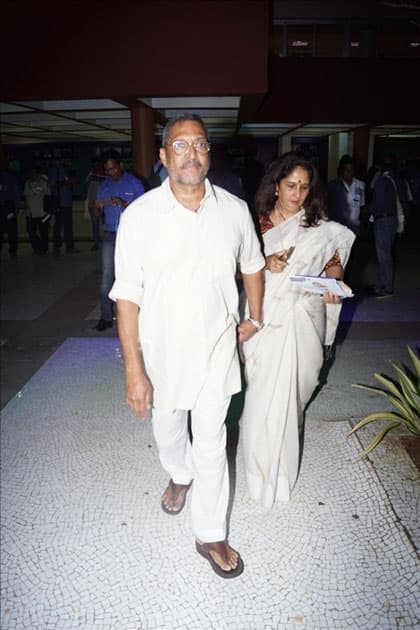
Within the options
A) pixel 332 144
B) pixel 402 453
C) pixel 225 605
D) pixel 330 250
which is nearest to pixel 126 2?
pixel 330 250

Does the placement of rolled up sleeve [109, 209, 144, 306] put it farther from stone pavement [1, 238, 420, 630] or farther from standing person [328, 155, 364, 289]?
standing person [328, 155, 364, 289]

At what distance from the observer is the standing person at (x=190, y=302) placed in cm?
201

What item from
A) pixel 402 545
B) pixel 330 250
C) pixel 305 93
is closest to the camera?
pixel 402 545

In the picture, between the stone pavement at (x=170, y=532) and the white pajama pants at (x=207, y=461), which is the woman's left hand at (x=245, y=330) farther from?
the stone pavement at (x=170, y=532)

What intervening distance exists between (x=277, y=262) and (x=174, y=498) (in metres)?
1.36

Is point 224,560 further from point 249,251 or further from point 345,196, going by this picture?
point 345,196

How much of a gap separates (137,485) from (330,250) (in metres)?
1.71

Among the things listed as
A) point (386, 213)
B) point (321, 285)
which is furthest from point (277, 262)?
point (386, 213)

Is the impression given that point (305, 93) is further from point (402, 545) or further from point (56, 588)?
point (56, 588)

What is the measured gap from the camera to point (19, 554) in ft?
7.96

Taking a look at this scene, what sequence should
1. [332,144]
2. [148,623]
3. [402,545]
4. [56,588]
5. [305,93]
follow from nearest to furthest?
A: [148,623] → [56,588] → [402,545] → [305,93] → [332,144]

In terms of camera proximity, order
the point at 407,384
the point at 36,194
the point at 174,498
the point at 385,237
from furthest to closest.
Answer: the point at 36,194 → the point at 385,237 → the point at 407,384 → the point at 174,498

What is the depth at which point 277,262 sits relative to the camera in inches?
101

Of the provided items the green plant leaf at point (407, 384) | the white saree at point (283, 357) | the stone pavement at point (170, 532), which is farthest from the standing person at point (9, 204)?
the green plant leaf at point (407, 384)
